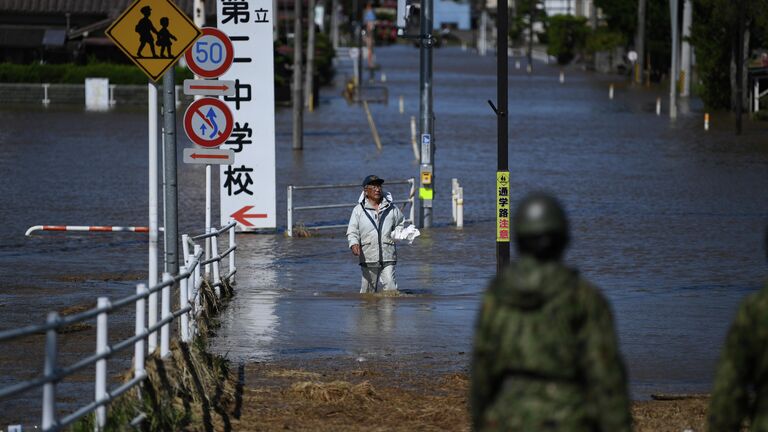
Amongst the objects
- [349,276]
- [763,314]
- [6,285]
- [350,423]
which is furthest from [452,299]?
[763,314]

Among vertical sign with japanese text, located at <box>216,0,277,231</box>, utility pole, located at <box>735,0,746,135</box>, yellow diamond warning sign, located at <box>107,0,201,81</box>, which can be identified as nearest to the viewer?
yellow diamond warning sign, located at <box>107,0,201,81</box>

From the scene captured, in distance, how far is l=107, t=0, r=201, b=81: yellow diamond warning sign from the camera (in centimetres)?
1175

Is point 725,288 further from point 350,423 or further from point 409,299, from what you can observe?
point 350,423

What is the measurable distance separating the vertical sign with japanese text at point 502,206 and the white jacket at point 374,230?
3.95ft

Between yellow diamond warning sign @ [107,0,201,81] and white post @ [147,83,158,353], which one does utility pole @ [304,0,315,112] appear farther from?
white post @ [147,83,158,353]

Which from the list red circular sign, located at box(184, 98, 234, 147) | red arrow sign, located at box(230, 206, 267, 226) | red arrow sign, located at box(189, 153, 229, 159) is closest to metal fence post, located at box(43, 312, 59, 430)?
red arrow sign, located at box(189, 153, 229, 159)

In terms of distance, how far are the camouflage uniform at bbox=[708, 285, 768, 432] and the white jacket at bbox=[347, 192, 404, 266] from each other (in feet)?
33.6

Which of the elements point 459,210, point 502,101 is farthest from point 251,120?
point 502,101

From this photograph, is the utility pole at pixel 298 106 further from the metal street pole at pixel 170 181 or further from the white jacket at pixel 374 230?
the metal street pole at pixel 170 181

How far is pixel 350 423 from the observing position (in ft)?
31.1

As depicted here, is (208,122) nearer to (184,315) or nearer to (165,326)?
(184,315)

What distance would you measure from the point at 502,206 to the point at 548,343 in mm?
10250

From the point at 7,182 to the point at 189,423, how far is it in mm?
21850

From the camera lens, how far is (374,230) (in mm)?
15586
